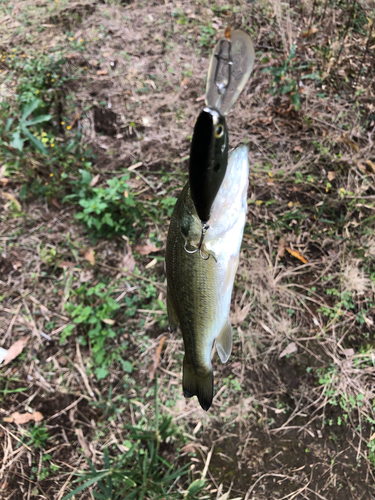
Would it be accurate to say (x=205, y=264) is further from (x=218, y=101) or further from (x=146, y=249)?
(x=146, y=249)

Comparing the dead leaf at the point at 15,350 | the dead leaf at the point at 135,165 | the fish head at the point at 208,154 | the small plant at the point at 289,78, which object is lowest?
the dead leaf at the point at 15,350

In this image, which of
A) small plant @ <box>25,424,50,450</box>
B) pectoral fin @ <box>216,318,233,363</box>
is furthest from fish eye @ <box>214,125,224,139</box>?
small plant @ <box>25,424,50,450</box>

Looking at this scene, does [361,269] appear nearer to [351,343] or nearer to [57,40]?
[351,343]

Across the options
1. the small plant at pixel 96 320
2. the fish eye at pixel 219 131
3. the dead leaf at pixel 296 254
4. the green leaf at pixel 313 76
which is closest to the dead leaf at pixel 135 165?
the small plant at pixel 96 320

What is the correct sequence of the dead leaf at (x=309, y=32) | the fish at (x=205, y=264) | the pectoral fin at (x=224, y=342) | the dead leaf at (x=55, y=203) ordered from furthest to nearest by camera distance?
the dead leaf at (x=309, y=32) < the dead leaf at (x=55, y=203) < the pectoral fin at (x=224, y=342) < the fish at (x=205, y=264)

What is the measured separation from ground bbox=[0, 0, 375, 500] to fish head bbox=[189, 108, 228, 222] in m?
2.00

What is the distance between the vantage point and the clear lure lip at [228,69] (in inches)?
34.1

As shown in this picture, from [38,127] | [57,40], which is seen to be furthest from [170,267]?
[57,40]

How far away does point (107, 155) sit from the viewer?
12.1ft

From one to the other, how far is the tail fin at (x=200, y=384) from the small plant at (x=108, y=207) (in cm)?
185

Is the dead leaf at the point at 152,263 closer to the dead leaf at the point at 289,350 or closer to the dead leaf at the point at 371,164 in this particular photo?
the dead leaf at the point at 289,350

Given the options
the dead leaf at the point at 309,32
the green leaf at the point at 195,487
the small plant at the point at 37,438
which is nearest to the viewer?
the green leaf at the point at 195,487

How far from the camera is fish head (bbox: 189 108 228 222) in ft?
2.77

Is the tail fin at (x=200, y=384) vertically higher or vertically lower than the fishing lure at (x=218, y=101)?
lower
